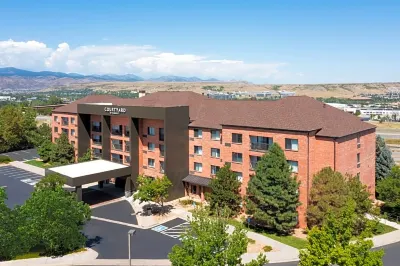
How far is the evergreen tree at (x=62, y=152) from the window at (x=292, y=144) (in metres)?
45.5

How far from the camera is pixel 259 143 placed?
4603 centimetres

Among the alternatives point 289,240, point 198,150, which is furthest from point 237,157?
point 289,240

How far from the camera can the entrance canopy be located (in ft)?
162

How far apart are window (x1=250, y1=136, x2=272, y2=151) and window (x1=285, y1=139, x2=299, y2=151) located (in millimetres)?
2134

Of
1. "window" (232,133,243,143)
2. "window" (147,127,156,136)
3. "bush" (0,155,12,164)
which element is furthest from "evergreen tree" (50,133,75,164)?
"window" (232,133,243,143)

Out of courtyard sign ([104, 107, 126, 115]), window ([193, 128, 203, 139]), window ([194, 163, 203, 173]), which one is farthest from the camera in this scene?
courtyard sign ([104, 107, 126, 115])

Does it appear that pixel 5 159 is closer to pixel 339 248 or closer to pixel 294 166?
pixel 294 166

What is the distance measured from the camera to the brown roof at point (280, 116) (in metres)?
43.2

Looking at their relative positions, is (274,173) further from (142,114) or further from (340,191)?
(142,114)

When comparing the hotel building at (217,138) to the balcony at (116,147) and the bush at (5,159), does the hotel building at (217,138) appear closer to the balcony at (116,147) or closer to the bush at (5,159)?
the balcony at (116,147)

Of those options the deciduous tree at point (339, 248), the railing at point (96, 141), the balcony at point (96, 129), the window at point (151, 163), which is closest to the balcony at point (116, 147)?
the railing at point (96, 141)

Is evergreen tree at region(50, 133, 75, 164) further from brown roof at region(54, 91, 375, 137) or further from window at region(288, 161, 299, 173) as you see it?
window at region(288, 161, 299, 173)

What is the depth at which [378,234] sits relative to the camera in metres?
40.6

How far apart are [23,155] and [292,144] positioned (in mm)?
68858
